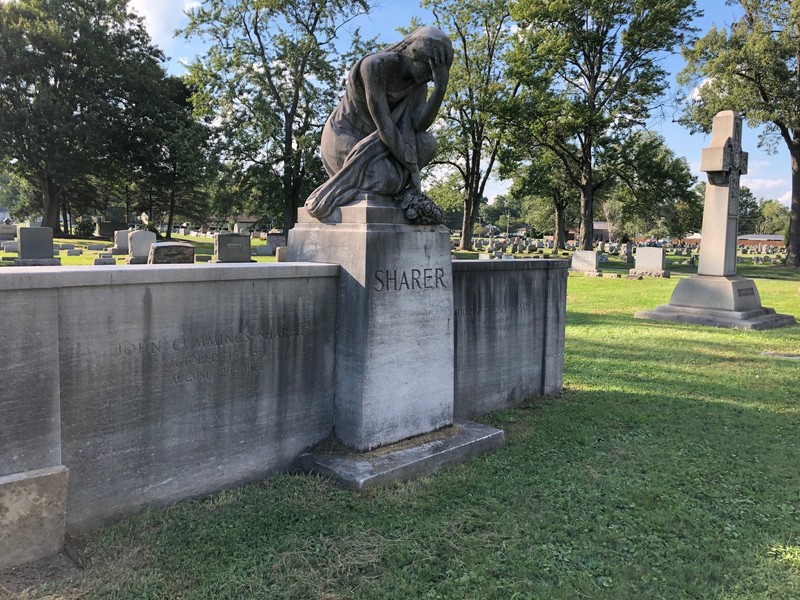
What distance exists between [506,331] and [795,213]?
104 ft

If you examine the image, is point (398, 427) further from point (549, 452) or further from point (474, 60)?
point (474, 60)

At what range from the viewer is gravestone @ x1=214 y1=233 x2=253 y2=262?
1934 centimetres

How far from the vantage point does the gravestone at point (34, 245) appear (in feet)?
53.4

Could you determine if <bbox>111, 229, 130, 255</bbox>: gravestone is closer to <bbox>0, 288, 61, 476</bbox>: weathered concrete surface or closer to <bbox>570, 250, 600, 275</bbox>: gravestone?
<bbox>570, 250, 600, 275</bbox>: gravestone

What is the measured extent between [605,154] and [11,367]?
3247cm

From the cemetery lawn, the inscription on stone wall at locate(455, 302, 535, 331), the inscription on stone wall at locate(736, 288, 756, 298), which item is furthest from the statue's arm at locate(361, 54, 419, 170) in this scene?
the inscription on stone wall at locate(736, 288, 756, 298)

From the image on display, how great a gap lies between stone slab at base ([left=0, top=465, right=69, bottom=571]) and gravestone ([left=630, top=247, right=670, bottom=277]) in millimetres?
23330

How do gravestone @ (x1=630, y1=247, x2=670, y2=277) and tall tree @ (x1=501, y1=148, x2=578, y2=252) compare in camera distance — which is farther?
tall tree @ (x1=501, y1=148, x2=578, y2=252)

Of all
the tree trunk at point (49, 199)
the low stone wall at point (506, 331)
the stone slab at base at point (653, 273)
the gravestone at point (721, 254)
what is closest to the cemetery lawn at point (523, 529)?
the low stone wall at point (506, 331)

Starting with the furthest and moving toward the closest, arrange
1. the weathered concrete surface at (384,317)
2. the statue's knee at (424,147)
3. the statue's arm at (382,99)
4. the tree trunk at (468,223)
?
the tree trunk at (468,223) < the statue's knee at (424,147) < the statue's arm at (382,99) < the weathered concrete surface at (384,317)

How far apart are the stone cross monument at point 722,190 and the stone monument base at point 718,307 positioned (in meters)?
0.37

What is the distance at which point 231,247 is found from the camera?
19609 millimetres

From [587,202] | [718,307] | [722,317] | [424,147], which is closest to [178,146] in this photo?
[587,202]

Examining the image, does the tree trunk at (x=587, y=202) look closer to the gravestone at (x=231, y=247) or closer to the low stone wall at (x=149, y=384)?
the gravestone at (x=231, y=247)
